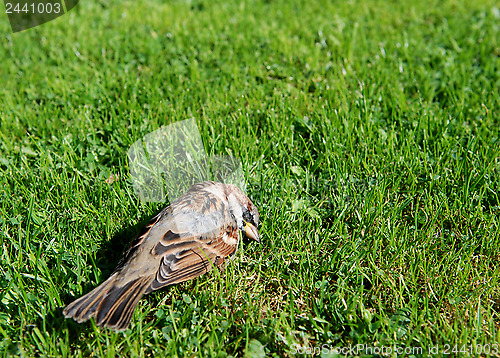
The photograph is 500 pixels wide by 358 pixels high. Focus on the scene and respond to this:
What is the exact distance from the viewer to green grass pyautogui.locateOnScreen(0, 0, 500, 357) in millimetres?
3115

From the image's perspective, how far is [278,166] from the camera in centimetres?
441

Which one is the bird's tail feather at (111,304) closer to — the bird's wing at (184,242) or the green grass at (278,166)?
the bird's wing at (184,242)

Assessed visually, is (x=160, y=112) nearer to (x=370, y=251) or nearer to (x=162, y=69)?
(x=162, y=69)

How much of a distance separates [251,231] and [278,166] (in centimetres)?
95

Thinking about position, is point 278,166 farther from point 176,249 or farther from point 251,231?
point 176,249

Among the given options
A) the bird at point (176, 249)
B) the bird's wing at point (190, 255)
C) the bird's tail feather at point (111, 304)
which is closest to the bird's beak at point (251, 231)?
the bird at point (176, 249)

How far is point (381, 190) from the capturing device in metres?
3.98

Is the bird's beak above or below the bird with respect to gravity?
below

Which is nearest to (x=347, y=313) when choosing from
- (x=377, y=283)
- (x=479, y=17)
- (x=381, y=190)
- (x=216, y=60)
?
Result: (x=377, y=283)

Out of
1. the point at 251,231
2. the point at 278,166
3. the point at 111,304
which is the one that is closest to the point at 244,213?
the point at 251,231

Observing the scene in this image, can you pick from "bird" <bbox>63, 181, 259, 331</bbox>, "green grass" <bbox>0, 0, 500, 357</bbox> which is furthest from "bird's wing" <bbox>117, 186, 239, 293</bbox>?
"green grass" <bbox>0, 0, 500, 357</bbox>

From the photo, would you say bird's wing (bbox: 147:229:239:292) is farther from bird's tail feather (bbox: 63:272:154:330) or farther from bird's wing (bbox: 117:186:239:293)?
bird's tail feather (bbox: 63:272:154:330)

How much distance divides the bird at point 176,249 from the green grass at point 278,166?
168mm

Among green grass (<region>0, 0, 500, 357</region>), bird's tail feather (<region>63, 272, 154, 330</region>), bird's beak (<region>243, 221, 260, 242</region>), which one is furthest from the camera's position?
bird's beak (<region>243, 221, 260, 242</region>)
